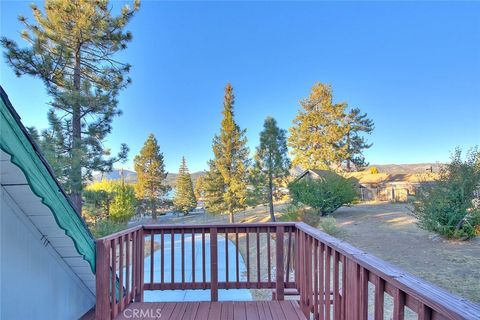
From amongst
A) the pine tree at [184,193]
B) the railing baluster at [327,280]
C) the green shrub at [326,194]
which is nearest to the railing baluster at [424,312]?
the railing baluster at [327,280]

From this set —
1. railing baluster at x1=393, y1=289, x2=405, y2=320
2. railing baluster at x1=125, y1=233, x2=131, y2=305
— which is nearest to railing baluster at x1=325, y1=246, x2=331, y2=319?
railing baluster at x1=393, y1=289, x2=405, y2=320

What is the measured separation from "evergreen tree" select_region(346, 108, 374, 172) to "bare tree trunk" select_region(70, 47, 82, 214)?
70.0 ft

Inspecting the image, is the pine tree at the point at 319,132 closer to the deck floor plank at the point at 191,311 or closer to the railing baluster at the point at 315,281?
the deck floor plank at the point at 191,311

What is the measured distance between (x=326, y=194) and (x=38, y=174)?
12690 mm

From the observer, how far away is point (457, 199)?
7.32m

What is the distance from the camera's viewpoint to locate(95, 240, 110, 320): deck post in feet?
6.84

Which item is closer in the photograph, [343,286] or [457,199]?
[343,286]

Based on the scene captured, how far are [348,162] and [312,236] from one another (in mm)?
25376

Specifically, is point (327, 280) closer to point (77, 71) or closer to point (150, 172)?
point (77, 71)

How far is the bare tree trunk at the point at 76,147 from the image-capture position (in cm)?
826

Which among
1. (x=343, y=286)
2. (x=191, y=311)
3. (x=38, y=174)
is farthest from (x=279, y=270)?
(x=38, y=174)

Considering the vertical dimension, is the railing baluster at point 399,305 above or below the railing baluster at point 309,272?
above

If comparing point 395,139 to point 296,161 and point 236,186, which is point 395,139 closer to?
point 296,161

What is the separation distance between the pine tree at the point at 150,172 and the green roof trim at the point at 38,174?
19.4m
